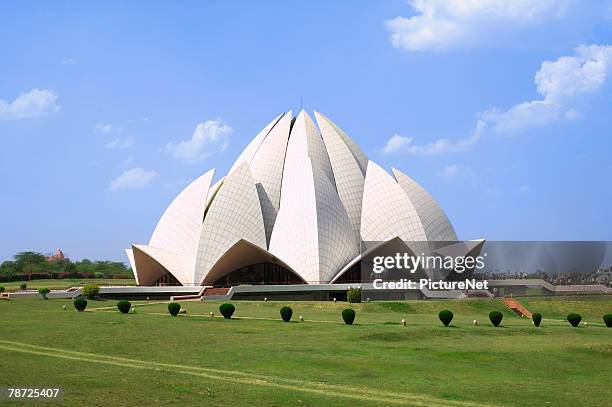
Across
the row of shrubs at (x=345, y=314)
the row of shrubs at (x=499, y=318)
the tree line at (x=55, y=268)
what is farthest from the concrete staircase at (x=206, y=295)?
the tree line at (x=55, y=268)

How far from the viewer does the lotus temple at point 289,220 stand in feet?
157

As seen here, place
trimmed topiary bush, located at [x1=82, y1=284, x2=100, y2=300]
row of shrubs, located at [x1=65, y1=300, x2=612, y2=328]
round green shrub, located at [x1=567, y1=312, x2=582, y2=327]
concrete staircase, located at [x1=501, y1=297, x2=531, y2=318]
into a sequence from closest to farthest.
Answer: row of shrubs, located at [x1=65, y1=300, x2=612, y2=328] → round green shrub, located at [x1=567, y1=312, x2=582, y2=327] → concrete staircase, located at [x1=501, y1=297, x2=531, y2=318] → trimmed topiary bush, located at [x1=82, y1=284, x2=100, y2=300]

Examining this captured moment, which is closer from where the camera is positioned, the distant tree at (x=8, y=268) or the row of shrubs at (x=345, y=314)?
the row of shrubs at (x=345, y=314)

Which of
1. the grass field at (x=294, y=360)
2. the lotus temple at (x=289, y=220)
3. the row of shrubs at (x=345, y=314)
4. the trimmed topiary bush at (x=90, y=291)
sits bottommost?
the grass field at (x=294, y=360)

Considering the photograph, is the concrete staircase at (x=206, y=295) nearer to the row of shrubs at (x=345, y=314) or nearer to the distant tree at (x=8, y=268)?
the row of shrubs at (x=345, y=314)

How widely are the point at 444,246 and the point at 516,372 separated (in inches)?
1405

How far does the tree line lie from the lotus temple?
2827 cm

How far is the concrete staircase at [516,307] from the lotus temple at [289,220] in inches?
415

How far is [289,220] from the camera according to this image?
49188mm

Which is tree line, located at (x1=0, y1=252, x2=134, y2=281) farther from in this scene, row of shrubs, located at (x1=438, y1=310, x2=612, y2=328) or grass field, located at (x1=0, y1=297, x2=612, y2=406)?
row of shrubs, located at (x1=438, y1=310, x2=612, y2=328)

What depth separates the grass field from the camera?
45.0 ft

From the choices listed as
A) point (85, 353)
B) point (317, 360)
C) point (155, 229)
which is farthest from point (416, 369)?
point (155, 229)

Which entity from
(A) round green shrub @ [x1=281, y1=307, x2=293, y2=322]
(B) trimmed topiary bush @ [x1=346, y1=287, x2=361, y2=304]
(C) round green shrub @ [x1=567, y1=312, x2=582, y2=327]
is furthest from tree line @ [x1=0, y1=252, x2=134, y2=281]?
(C) round green shrub @ [x1=567, y1=312, x2=582, y2=327]

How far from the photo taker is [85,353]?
60.5 ft
